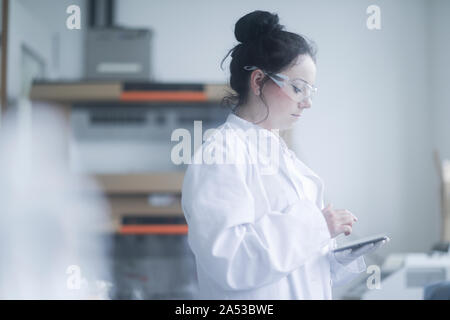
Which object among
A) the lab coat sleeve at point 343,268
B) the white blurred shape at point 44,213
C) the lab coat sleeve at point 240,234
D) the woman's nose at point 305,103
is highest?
the woman's nose at point 305,103

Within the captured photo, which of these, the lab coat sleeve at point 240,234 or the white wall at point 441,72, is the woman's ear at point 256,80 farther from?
the white wall at point 441,72

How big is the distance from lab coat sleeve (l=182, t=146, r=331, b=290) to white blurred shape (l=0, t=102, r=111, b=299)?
1.36 metres

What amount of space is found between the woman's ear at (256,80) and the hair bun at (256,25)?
51 millimetres

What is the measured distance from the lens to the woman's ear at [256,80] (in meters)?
0.67

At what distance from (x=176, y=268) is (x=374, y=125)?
105 cm

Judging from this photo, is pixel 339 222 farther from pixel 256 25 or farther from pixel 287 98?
pixel 256 25

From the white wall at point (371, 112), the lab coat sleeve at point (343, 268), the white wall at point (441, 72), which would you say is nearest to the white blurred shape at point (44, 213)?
the white wall at point (371, 112)

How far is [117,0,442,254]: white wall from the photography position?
1975 mm

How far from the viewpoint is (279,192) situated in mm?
626

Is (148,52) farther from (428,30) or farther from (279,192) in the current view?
(279,192)

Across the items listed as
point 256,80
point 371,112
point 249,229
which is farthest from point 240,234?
point 371,112

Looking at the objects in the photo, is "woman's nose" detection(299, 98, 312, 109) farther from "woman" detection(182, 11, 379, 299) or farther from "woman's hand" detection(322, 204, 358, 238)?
"woman's hand" detection(322, 204, 358, 238)

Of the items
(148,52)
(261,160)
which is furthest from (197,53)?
(261,160)

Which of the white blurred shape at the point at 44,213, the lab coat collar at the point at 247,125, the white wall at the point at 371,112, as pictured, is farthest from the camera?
the white wall at the point at 371,112
